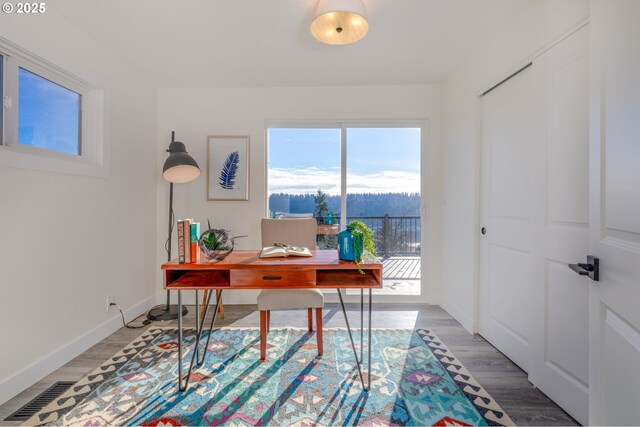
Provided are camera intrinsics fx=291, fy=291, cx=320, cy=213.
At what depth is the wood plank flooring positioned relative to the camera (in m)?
1.64

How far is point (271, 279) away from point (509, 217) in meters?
1.84

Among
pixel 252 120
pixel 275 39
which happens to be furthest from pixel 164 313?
pixel 275 39

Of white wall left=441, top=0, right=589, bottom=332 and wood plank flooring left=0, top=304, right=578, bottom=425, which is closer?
wood plank flooring left=0, top=304, right=578, bottom=425

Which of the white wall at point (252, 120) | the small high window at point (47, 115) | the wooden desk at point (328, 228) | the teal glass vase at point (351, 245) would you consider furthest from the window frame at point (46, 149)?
the wooden desk at point (328, 228)

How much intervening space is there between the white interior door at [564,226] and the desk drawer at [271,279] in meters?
1.42

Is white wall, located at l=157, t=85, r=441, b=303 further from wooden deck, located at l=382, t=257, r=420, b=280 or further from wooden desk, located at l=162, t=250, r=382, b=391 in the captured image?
wooden desk, located at l=162, t=250, r=382, b=391

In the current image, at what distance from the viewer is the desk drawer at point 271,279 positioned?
5.53 ft

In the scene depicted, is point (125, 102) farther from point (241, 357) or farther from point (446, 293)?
point (446, 293)

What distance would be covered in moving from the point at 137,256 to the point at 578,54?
12.5 feet

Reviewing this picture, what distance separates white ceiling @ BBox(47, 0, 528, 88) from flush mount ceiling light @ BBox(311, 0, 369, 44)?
27 cm

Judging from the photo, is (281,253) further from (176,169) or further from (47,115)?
(47,115)

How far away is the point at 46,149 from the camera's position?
209cm

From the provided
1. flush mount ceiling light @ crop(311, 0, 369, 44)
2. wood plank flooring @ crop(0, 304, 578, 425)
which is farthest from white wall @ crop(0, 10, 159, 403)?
flush mount ceiling light @ crop(311, 0, 369, 44)

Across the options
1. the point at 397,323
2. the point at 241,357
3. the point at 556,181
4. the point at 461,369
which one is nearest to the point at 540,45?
the point at 556,181
